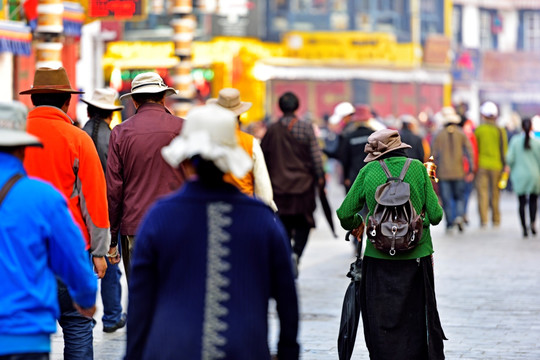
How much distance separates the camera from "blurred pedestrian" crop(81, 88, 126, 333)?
29.7ft

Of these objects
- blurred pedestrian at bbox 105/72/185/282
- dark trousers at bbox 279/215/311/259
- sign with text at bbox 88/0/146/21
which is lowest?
dark trousers at bbox 279/215/311/259

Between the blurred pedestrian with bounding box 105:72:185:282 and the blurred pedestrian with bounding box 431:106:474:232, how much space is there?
11.2 metres

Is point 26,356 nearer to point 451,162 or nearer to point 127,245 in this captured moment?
point 127,245

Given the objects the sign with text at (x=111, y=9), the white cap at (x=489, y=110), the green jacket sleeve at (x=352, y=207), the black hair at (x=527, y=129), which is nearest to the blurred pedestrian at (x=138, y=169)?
the green jacket sleeve at (x=352, y=207)

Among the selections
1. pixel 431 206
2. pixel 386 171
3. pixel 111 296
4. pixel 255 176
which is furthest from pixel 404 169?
pixel 111 296

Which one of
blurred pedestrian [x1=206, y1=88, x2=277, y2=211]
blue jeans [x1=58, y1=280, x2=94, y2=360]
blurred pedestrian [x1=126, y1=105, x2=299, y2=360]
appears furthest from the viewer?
blurred pedestrian [x1=206, y1=88, x2=277, y2=211]

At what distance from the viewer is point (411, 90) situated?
45.0 metres

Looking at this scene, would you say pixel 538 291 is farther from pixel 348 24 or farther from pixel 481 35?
pixel 481 35

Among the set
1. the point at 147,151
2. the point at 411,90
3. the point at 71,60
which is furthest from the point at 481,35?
the point at 147,151

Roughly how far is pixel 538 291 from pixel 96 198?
6153 mm

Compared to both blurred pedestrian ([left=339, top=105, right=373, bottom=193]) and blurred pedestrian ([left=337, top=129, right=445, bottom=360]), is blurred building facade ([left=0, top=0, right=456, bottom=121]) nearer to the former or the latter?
blurred pedestrian ([left=339, top=105, right=373, bottom=193])

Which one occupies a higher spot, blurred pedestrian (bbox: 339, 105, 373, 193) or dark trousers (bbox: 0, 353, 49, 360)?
dark trousers (bbox: 0, 353, 49, 360)

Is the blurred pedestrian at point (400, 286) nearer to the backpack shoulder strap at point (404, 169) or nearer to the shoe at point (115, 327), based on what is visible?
the backpack shoulder strap at point (404, 169)

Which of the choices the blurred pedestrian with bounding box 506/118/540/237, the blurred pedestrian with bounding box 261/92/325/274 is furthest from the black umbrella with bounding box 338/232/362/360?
the blurred pedestrian with bounding box 506/118/540/237
